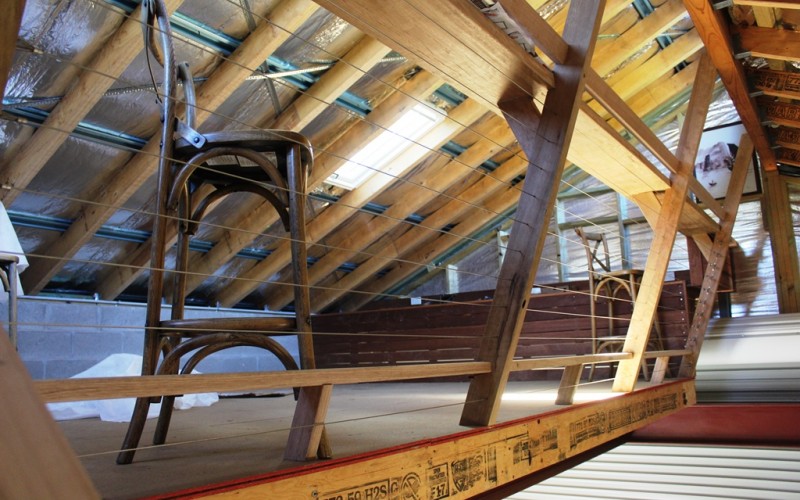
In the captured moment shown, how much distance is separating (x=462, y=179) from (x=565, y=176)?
140 cm

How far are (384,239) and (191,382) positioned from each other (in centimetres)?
533

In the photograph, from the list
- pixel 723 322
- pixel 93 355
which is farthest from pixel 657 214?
pixel 93 355

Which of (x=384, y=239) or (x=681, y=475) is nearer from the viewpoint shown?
(x=681, y=475)

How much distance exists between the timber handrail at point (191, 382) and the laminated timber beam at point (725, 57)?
3050 millimetres

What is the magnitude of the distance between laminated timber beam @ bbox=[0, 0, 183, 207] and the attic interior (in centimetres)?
2

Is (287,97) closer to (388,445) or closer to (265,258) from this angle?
(265,258)

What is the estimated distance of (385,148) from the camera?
506 cm

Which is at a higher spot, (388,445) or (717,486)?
(388,445)

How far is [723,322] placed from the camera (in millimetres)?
4914

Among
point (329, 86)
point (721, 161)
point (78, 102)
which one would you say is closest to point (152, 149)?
point (78, 102)

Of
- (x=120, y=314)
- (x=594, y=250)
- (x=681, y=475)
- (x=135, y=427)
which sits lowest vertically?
(x=681, y=475)

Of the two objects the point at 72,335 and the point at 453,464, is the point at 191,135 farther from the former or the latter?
the point at 72,335

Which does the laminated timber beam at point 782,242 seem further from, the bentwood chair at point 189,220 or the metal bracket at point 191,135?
the metal bracket at point 191,135

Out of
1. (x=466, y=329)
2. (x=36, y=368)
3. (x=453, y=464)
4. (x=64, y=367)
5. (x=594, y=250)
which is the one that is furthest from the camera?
(x=466, y=329)
